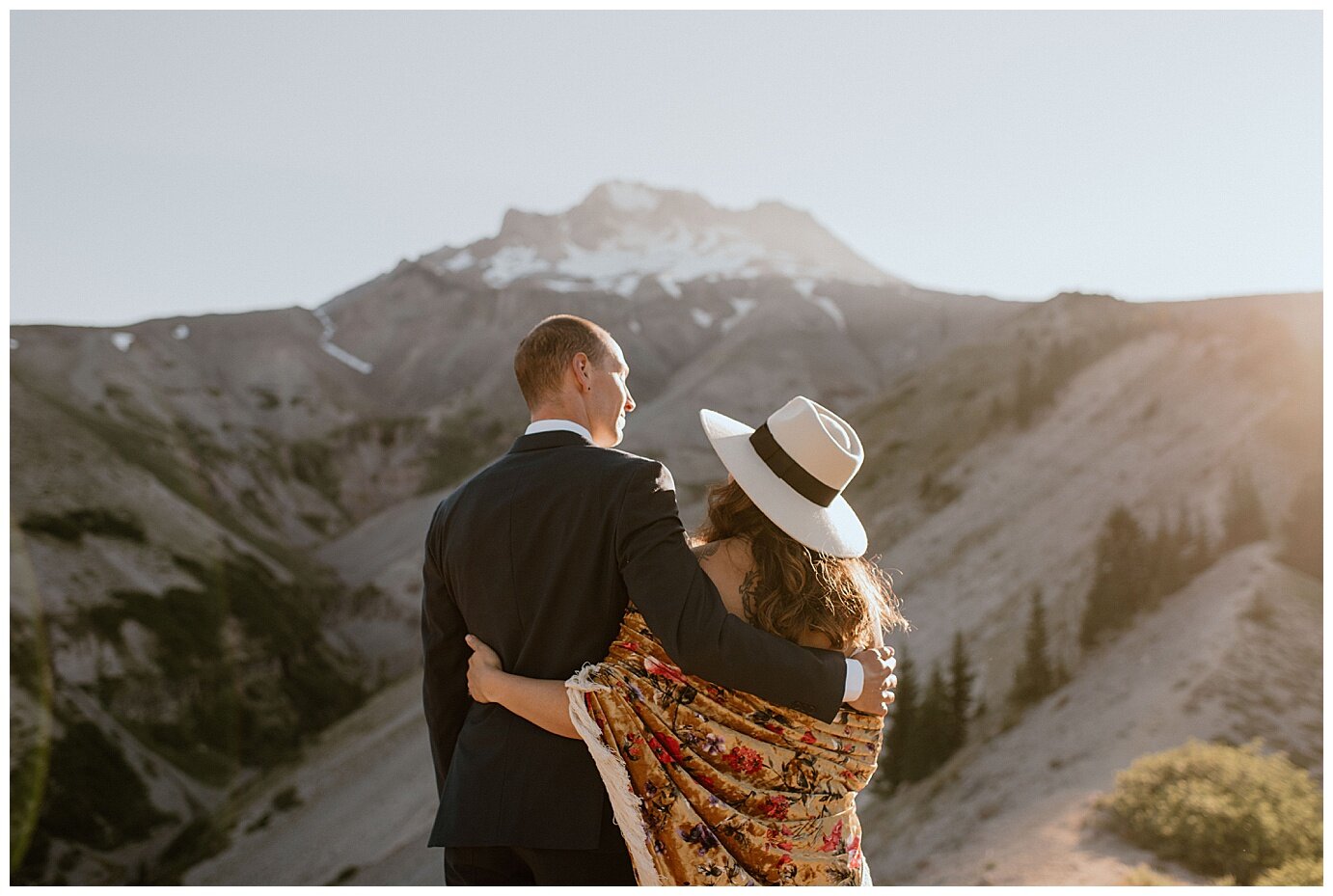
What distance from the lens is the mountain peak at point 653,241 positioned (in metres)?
155

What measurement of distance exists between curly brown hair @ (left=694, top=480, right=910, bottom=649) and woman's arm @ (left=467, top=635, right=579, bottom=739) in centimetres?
56

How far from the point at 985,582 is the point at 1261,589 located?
812 centimetres

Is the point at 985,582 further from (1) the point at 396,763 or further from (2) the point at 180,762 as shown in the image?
(2) the point at 180,762

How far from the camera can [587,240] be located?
171000 millimetres

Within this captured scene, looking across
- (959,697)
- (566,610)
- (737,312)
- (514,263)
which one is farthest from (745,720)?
(514,263)

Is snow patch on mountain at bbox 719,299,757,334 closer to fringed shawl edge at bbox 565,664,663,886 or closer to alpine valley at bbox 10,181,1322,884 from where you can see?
alpine valley at bbox 10,181,1322,884

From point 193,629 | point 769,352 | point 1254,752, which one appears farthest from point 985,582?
point 769,352

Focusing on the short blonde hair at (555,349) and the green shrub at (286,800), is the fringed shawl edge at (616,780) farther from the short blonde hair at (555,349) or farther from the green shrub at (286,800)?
the green shrub at (286,800)

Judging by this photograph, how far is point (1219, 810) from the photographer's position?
893 cm

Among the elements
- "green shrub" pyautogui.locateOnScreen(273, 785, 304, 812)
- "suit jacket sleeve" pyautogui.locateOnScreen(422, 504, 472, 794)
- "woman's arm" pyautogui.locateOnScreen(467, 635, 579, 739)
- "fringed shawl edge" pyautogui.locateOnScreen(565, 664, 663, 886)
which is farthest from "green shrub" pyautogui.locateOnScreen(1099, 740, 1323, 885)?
"green shrub" pyautogui.locateOnScreen(273, 785, 304, 812)

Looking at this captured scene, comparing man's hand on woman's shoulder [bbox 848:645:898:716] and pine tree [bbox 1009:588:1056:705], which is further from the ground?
man's hand on woman's shoulder [bbox 848:645:898:716]

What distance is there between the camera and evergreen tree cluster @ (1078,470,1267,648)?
55.9ft

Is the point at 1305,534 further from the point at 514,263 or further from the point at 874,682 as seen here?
the point at 514,263

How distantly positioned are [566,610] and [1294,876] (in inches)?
295
